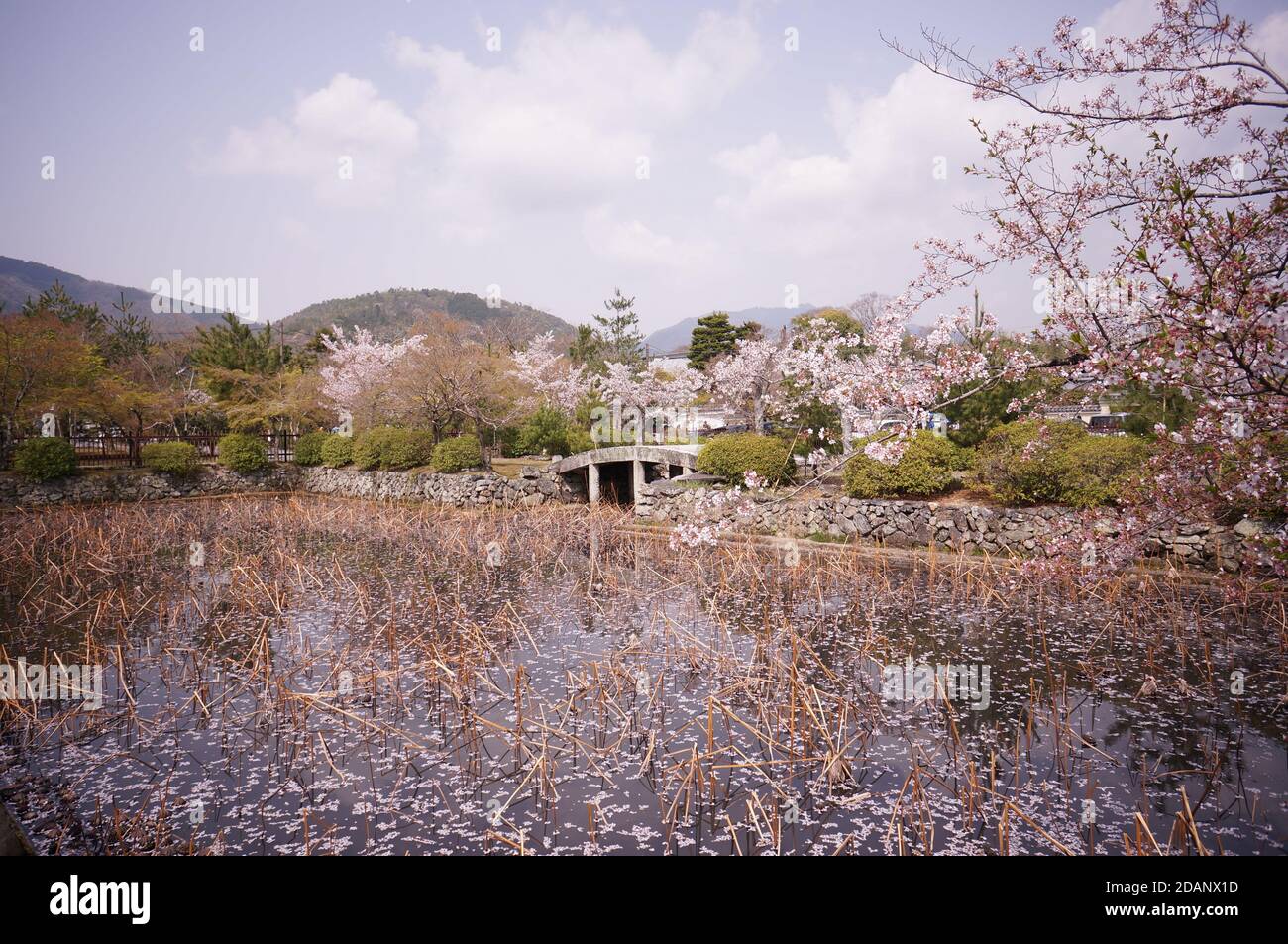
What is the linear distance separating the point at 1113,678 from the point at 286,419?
3535 cm

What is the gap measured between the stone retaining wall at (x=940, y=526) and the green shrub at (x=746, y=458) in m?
0.80

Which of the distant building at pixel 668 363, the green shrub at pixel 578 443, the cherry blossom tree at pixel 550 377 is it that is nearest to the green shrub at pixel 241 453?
the cherry blossom tree at pixel 550 377

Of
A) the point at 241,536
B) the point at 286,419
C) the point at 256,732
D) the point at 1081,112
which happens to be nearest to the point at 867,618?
the point at 1081,112

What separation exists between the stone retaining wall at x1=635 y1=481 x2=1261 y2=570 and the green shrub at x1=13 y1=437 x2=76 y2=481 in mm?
20552

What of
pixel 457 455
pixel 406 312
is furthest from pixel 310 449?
pixel 406 312

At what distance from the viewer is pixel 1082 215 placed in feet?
18.1

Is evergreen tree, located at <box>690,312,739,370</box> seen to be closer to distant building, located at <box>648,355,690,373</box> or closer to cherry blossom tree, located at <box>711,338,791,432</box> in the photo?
distant building, located at <box>648,355,690,373</box>

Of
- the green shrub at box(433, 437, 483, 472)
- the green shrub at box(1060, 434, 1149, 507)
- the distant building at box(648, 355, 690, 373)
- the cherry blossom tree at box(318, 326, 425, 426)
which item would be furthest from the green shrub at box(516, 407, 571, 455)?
the green shrub at box(1060, 434, 1149, 507)

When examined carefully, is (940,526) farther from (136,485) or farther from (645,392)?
(136,485)

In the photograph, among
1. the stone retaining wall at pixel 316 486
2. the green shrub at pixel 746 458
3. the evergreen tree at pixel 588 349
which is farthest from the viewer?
the evergreen tree at pixel 588 349

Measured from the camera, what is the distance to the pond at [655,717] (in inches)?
207

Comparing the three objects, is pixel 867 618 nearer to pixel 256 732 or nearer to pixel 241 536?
pixel 256 732
